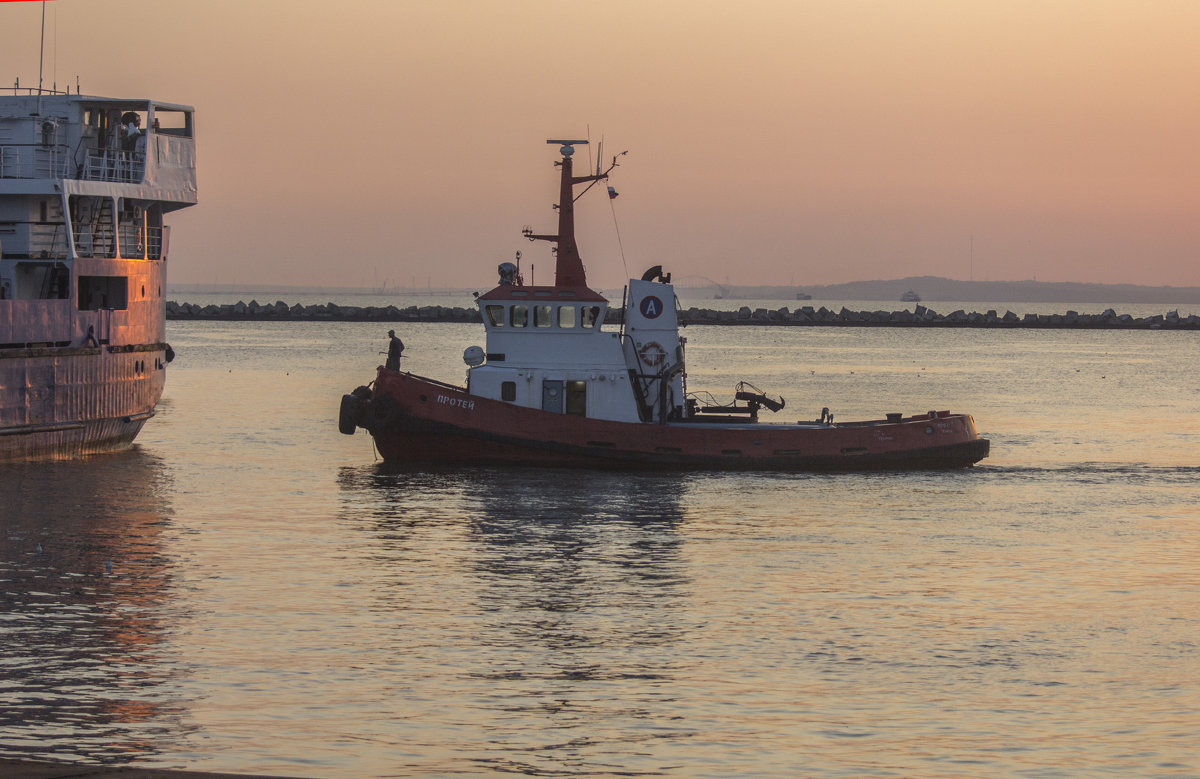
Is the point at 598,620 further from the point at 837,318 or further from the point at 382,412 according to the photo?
the point at 837,318

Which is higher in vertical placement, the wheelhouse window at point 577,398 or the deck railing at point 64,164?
the deck railing at point 64,164

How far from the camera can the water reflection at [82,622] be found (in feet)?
39.8

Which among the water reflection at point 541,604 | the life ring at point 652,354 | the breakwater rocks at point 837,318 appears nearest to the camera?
the water reflection at point 541,604

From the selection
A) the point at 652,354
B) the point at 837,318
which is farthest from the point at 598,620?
the point at 837,318

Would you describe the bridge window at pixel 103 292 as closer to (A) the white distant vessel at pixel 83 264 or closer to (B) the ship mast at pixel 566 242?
(A) the white distant vessel at pixel 83 264

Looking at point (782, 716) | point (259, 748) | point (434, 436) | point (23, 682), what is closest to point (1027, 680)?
point (782, 716)

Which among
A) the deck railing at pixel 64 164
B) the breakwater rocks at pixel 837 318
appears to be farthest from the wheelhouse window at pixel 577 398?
the breakwater rocks at pixel 837 318

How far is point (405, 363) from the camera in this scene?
3824 inches

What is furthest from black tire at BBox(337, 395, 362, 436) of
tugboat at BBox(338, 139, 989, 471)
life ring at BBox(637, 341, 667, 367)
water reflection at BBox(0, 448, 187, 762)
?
life ring at BBox(637, 341, 667, 367)

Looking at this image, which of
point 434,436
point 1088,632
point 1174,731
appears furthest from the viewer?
point 434,436

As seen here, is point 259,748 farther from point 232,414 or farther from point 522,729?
point 232,414

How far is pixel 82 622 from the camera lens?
1652 cm

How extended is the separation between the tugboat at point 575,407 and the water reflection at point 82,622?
19.2ft

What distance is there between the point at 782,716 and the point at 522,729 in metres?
2.38
